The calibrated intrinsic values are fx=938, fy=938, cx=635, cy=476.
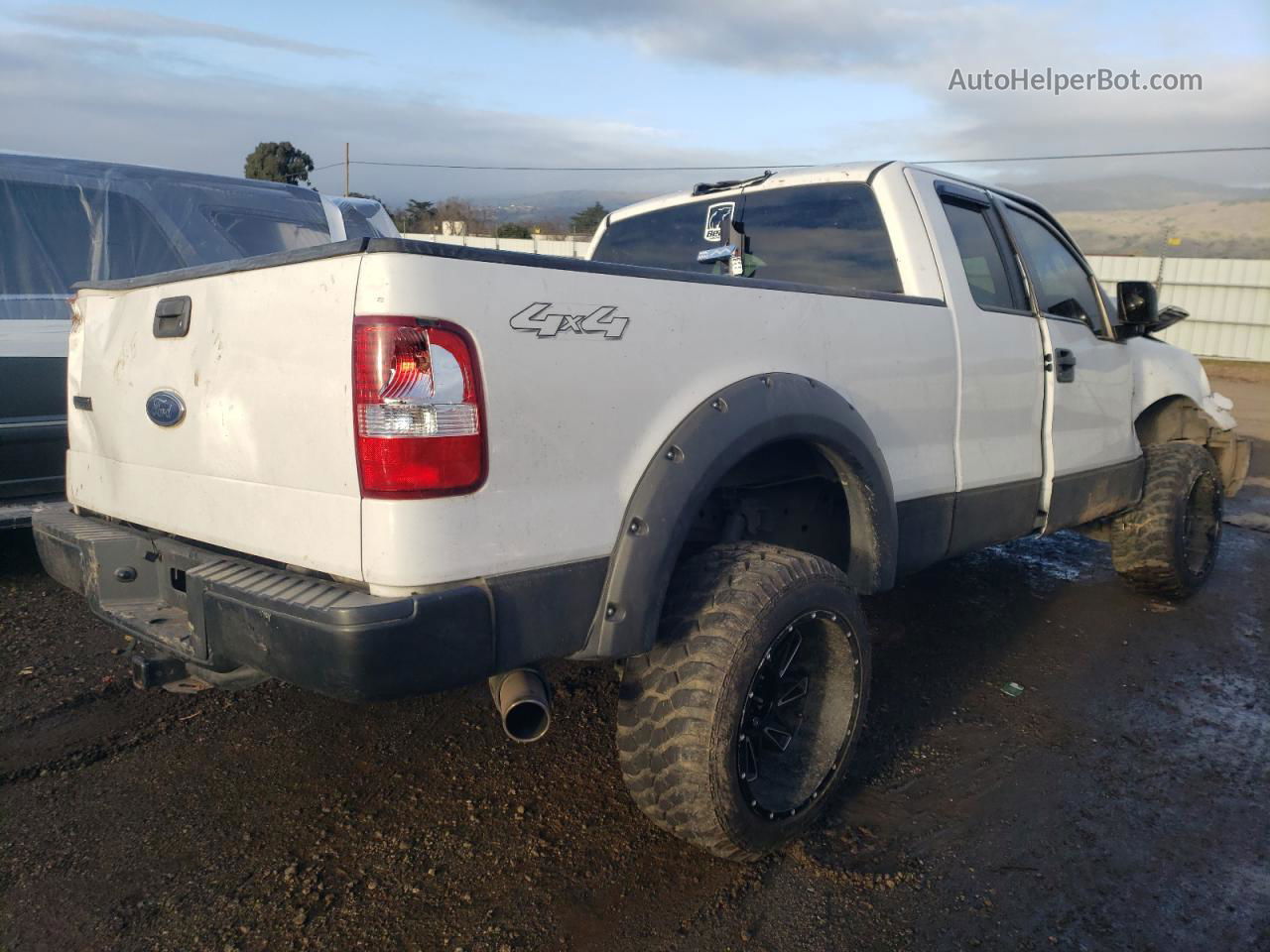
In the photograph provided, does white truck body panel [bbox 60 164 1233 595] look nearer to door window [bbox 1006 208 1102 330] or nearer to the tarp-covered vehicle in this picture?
door window [bbox 1006 208 1102 330]

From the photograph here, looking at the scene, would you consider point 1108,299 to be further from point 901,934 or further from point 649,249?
point 901,934

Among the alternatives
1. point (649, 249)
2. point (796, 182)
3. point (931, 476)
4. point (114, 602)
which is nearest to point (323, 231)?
point (649, 249)

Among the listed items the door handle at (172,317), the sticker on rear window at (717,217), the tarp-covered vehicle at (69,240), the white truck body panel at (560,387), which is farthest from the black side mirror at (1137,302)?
the tarp-covered vehicle at (69,240)

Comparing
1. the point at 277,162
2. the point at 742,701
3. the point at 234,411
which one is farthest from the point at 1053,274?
the point at 277,162

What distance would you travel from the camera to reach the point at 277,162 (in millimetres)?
34062

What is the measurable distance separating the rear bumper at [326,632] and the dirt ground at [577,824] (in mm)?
640

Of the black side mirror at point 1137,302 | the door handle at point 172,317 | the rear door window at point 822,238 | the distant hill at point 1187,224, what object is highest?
the distant hill at point 1187,224

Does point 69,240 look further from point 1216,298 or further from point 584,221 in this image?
point 1216,298

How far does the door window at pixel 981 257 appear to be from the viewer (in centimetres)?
375

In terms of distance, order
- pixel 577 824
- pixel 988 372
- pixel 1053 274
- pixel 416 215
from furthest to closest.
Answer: pixel 416 215, pixel 1053 274, pixel 988 372, pixel 577 824

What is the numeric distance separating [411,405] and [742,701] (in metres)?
1.16

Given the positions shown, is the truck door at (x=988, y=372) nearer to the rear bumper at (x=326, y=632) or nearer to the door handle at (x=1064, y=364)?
the door handle at (x=1064, y=364)

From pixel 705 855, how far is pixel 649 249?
2.71 meters

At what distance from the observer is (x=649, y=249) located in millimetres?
4355
